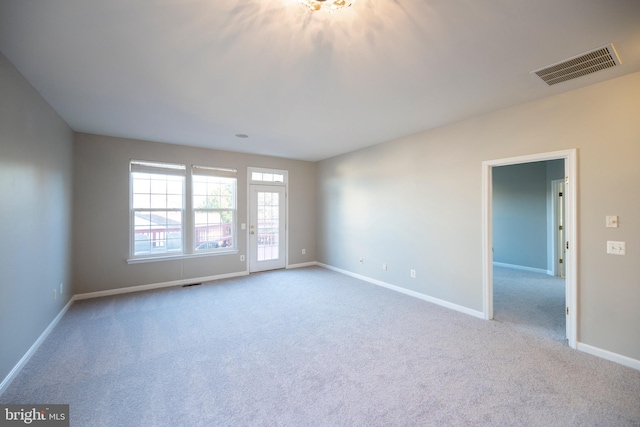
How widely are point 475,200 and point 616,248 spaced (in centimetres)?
132

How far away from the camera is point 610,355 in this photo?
7.97ft

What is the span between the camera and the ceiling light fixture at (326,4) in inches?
59.4

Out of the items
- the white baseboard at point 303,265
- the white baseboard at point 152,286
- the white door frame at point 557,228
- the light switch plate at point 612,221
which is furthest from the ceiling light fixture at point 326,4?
the white door frame at point 557,228

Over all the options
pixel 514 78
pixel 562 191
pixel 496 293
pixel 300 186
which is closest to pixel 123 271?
pixel 300 186

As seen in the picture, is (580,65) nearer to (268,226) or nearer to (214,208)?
(268,226)

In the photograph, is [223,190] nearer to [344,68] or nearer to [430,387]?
[344,68]

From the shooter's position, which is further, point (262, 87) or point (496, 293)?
point (496, 293)

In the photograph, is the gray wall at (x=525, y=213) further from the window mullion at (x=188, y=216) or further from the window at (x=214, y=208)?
the window mullion at (x=188, y=216)

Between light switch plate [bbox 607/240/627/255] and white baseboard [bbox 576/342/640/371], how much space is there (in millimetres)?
935

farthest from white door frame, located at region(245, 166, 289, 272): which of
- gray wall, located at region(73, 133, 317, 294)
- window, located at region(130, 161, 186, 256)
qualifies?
window, located at region(130, 161, 186, 256)

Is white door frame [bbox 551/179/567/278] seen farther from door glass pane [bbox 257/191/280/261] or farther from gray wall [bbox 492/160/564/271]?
door glass pane [bbox 257/191/280/261]

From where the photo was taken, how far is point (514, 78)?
241 centimetres

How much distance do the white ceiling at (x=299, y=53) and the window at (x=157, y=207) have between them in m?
1.37

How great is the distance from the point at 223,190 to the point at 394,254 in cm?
362
